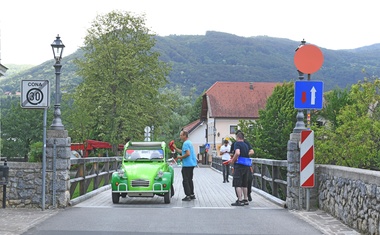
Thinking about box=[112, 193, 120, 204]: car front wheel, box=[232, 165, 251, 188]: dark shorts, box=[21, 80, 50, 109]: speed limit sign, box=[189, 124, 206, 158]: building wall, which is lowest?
box=[112, 193, 120, 204]: car front wheel

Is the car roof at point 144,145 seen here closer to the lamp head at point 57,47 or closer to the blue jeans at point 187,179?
the blue jeans at point 187,179

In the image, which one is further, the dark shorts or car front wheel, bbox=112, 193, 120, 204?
car front wheel, bbox=112, 193, 120, 204

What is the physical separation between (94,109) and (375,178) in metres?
43.0

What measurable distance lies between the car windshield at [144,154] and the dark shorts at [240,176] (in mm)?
2262

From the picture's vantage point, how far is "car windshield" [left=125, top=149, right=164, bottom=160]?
1602cm

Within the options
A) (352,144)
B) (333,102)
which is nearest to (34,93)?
(352,144)

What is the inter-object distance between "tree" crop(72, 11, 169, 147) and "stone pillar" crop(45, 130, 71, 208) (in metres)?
35.2

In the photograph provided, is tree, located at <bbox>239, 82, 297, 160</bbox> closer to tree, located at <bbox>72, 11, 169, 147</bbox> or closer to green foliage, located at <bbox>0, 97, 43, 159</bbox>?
tree, located at <bbox>72, 11, 169, 147</bbox>

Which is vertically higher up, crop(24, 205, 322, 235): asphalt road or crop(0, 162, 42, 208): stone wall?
crop(0, 162, 42, 208): stone wall

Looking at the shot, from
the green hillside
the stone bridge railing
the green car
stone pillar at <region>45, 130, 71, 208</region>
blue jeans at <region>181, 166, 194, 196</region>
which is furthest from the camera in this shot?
the green hillside

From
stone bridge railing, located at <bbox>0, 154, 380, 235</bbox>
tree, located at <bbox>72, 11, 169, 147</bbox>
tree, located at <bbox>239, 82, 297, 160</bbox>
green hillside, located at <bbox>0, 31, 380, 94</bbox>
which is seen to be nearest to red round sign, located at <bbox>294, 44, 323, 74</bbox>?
stone bridge railing, located at <bbox>0, 154, 380, 235</bbox>

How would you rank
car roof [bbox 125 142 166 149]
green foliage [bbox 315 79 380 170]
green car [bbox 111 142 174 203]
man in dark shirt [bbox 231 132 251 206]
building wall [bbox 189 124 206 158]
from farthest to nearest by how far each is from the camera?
building wall [bbox 189 124 206 158] < green foliage [bbox 315 79 380 170] < car roof [bbox 125 142 166 149] < green car [bbox 111 142 174 203] < man in dark shirt [bbox 231 132 251 206]

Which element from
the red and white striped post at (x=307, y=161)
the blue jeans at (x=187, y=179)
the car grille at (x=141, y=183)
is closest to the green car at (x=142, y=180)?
the car grille at (x=141, y=183)

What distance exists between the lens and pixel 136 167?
50.2ft
